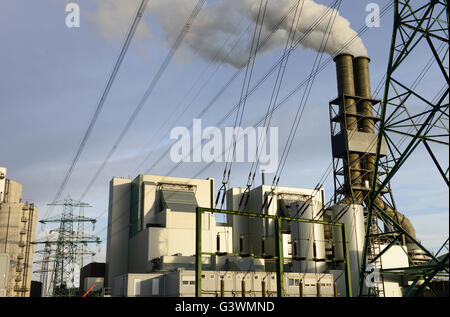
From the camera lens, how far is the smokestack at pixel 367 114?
190 feet

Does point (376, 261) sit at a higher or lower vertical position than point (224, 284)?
higher

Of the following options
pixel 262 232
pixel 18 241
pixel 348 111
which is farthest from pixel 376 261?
pixel 18 241

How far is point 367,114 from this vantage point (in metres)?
60.2

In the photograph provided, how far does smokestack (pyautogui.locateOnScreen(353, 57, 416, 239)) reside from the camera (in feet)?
190

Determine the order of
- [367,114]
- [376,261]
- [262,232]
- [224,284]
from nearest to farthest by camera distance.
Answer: [224,284], [376,261], [367,114], [262,232]

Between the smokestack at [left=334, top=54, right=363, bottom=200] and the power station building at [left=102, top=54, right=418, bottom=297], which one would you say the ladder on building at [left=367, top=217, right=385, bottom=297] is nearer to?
the power station building at [left=102, top=54, right=418, bottom=297]

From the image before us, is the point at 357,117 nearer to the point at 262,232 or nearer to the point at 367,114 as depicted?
the point at 367,114

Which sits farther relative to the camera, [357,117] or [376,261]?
[357,117]

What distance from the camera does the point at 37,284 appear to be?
8688cm

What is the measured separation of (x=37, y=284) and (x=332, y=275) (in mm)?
63905

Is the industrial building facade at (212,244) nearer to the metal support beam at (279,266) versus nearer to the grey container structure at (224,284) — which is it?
the grey container structure at (224,284)
